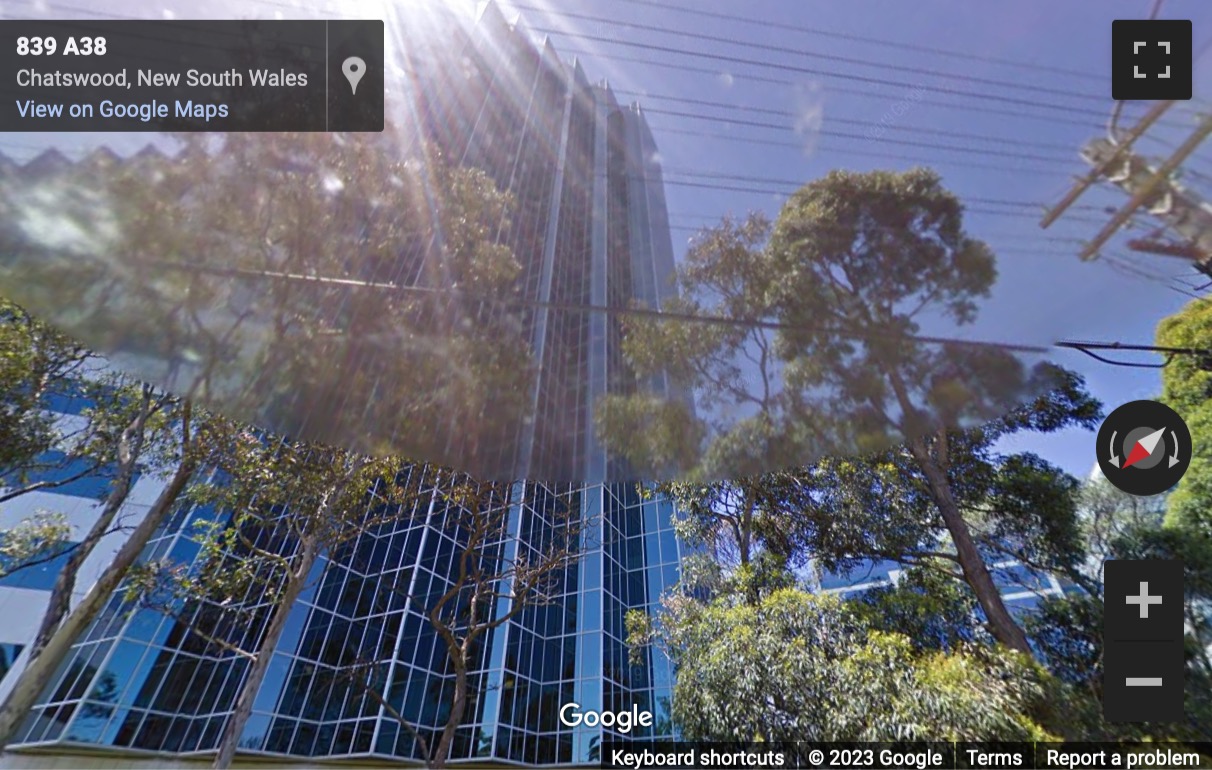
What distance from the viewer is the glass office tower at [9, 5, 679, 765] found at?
10.4 ft

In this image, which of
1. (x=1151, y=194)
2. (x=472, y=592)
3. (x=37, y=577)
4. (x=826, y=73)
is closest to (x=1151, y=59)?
(x=1151, y=194)

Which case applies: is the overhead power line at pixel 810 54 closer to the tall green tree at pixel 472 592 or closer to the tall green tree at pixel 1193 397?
the tall green tree at pixel 1193 397

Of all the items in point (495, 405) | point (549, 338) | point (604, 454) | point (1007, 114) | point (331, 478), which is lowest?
point (604, 454)

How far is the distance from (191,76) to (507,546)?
60.2 ft

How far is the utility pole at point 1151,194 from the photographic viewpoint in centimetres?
257

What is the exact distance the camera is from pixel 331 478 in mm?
9078

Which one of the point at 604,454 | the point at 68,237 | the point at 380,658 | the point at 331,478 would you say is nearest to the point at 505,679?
the point at 380,658

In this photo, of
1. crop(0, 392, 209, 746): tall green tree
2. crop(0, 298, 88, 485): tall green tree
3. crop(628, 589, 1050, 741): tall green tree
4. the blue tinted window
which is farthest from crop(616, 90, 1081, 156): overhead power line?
the blue tinted window

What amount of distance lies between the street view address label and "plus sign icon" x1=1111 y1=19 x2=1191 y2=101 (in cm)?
314

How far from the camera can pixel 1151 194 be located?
289cm

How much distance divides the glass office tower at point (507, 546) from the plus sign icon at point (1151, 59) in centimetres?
203

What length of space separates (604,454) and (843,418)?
1555 mm

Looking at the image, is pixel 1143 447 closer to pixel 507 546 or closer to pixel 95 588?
pixel 95 588

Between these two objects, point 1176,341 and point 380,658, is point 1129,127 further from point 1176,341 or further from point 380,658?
point 380,658
